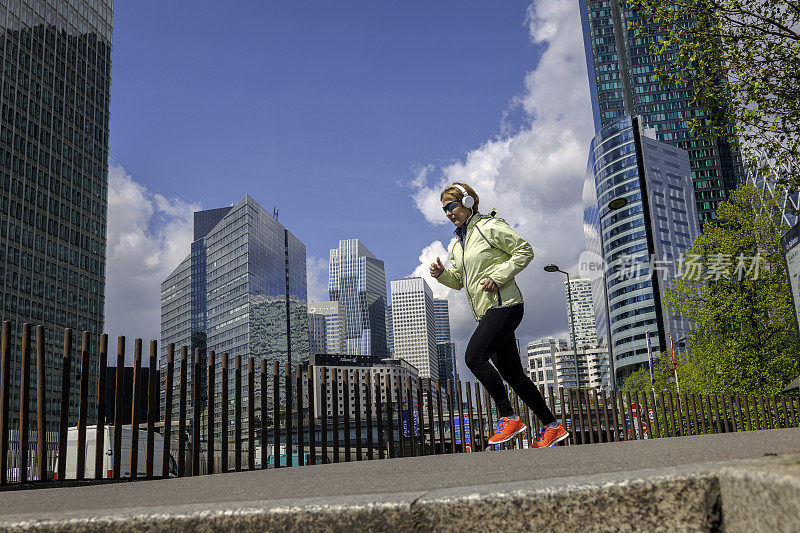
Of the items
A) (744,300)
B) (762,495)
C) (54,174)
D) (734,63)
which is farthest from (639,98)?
(762,495)

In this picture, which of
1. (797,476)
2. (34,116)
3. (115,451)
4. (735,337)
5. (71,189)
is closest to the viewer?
(797,476)

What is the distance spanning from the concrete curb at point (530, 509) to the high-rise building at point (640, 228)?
126 meters

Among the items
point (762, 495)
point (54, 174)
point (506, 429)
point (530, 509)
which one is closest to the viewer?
point (762, 495)

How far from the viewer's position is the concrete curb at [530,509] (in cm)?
183

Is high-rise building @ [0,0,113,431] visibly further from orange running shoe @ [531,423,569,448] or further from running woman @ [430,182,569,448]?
orange running shoe @ [531,423,569,448]

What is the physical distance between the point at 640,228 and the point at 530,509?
132358 millimetres

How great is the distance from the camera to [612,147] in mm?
133375

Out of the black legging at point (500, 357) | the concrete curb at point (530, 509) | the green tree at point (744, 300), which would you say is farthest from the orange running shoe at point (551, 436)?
the green tree at point (744, 300)

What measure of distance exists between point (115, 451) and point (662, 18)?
32.1 ft

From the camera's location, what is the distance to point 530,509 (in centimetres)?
193

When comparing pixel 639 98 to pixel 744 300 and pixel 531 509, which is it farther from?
pixel 531 509

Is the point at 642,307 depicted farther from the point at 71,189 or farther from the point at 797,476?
the point at 797,476

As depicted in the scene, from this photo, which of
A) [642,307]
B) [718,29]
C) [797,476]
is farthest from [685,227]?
[797,476]

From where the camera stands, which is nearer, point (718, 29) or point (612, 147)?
point (718, 29)
